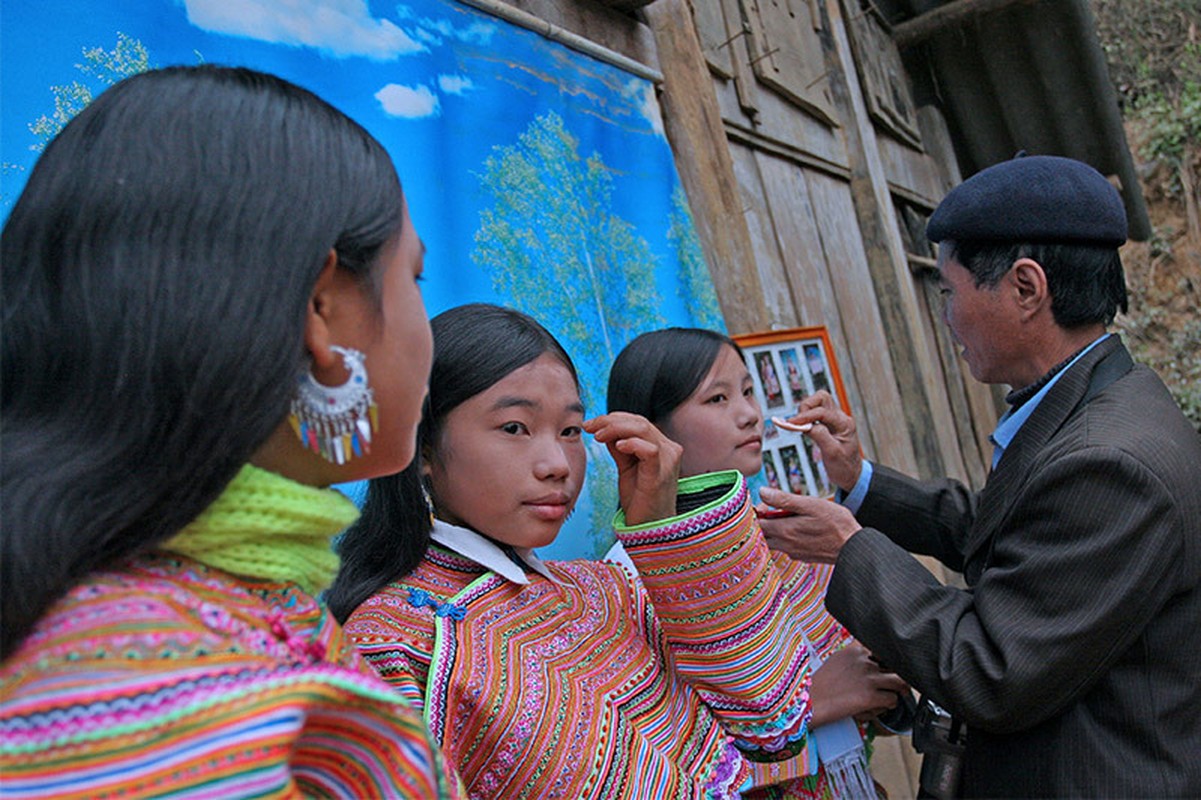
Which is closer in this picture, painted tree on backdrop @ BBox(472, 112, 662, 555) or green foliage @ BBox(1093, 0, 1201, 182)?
painted tree on backdrop @ BBox(472, 112, 662, 555)

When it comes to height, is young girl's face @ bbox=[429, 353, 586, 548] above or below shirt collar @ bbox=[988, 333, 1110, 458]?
above

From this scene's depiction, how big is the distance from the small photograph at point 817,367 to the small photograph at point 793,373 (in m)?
0.07

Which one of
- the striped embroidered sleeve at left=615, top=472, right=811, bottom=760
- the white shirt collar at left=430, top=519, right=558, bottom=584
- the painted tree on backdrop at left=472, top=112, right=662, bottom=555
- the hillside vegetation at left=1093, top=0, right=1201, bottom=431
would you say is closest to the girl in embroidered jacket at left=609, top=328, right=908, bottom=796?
the painted tree on backdrop at left=472, top=112, right=662, bottom=555

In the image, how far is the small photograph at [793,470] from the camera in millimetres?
2545

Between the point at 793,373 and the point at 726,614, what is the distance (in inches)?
46.4

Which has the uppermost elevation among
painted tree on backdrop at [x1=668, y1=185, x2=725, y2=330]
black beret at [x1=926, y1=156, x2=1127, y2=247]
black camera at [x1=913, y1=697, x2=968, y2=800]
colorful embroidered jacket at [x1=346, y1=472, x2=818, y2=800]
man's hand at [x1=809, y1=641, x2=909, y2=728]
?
painted tree on backdrop at [x1=668, y1=185, x2=725, y2=330]

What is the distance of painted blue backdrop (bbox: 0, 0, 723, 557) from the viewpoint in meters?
1.34

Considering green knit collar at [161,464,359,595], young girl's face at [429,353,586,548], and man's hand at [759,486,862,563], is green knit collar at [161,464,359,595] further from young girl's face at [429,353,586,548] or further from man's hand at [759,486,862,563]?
man's hand at [759,486,862,563]

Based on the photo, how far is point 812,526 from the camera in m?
1.90

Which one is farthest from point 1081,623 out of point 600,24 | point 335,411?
point 600,24

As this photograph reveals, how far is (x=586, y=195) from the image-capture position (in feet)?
7.63

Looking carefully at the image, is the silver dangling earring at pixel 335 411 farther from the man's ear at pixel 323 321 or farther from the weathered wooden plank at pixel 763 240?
the weathered wooden plank at pixel 763 240

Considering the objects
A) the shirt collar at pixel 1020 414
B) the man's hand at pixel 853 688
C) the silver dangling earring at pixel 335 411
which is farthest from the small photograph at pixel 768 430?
the silver dangling earring at pixel 335 411

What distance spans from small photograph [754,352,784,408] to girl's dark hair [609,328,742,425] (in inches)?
14.9
